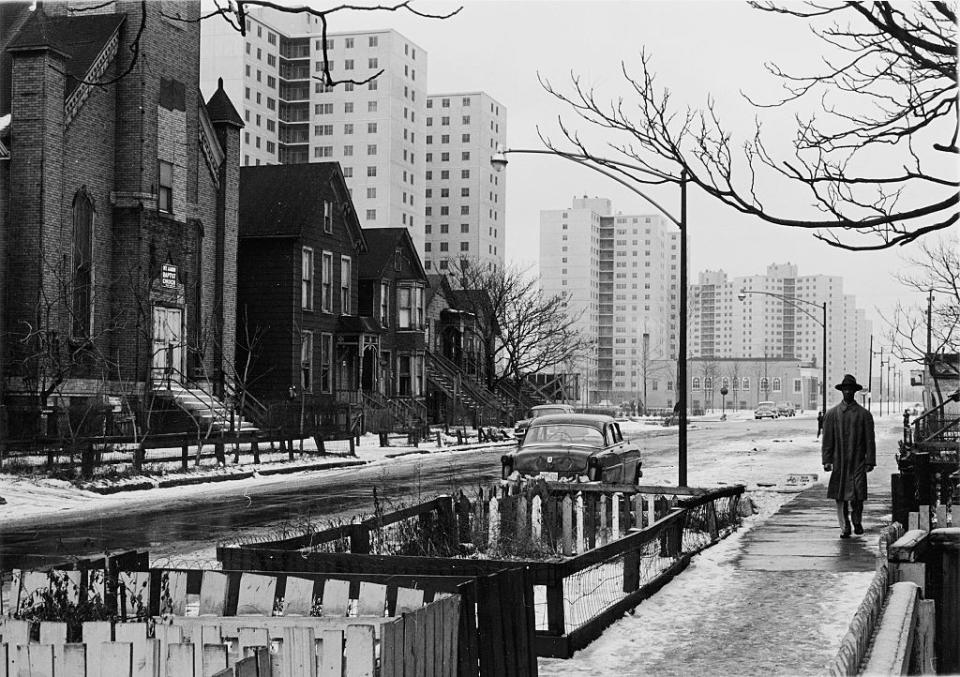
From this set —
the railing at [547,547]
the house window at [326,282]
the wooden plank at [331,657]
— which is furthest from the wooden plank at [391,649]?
the house window at [326,282]

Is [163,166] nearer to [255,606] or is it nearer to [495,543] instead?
[495,543]

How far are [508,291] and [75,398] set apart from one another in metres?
38.7

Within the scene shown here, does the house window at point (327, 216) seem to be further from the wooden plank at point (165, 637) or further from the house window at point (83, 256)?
the wooden plank at point (165, 637)

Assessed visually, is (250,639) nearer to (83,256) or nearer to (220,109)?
(83,256)

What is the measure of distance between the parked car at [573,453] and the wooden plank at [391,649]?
43.3 ft

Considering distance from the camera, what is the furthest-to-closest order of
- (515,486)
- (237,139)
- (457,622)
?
(237,139), (515,486), (457,622)

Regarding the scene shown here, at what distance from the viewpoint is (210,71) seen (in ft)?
418

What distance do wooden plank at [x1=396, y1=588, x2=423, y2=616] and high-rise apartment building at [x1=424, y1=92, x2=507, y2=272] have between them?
14481 centimetres

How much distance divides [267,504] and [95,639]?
14.8 metres

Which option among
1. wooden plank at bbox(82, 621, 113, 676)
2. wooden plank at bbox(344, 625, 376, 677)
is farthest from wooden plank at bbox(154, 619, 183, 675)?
wooden plank at bbox(344, 625, 376, 677)

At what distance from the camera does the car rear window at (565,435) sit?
20.9 metres

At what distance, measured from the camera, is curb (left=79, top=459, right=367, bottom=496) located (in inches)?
900

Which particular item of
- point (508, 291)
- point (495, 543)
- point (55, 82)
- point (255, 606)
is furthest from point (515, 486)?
point (508, 291)

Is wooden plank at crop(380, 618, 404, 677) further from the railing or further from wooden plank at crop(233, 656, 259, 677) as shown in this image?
the railing
